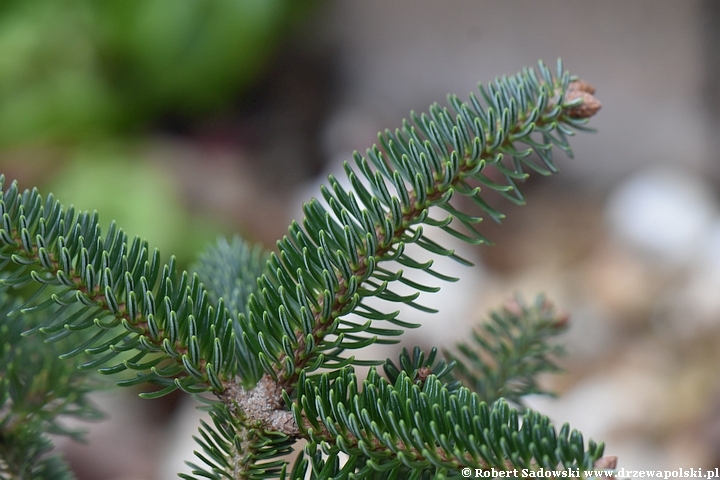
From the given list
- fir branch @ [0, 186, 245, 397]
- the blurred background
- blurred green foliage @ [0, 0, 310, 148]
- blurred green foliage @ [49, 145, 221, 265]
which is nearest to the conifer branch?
fir branch @ [0, 186, 245, 397]

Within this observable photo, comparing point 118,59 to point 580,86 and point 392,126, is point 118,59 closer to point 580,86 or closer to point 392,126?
point 392,126

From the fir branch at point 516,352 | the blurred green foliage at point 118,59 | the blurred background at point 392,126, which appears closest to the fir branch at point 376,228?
the fir branch at point 516,352

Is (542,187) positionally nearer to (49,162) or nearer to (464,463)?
(49,162)

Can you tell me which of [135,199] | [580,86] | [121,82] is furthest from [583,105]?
[121,82]

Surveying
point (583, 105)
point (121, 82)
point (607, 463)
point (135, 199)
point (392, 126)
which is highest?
point (392, 126)

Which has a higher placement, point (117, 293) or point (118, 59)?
point (118, 59)

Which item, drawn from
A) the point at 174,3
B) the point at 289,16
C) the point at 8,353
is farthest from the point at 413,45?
the point at 8,353

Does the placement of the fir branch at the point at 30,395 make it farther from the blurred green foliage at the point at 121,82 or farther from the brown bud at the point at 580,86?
the blurred green foliage at the point at 121,82

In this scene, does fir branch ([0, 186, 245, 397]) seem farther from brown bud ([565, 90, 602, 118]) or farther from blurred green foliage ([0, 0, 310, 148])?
blurred green foliage ([0, 0, 310, 148])

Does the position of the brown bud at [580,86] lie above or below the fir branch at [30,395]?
above
